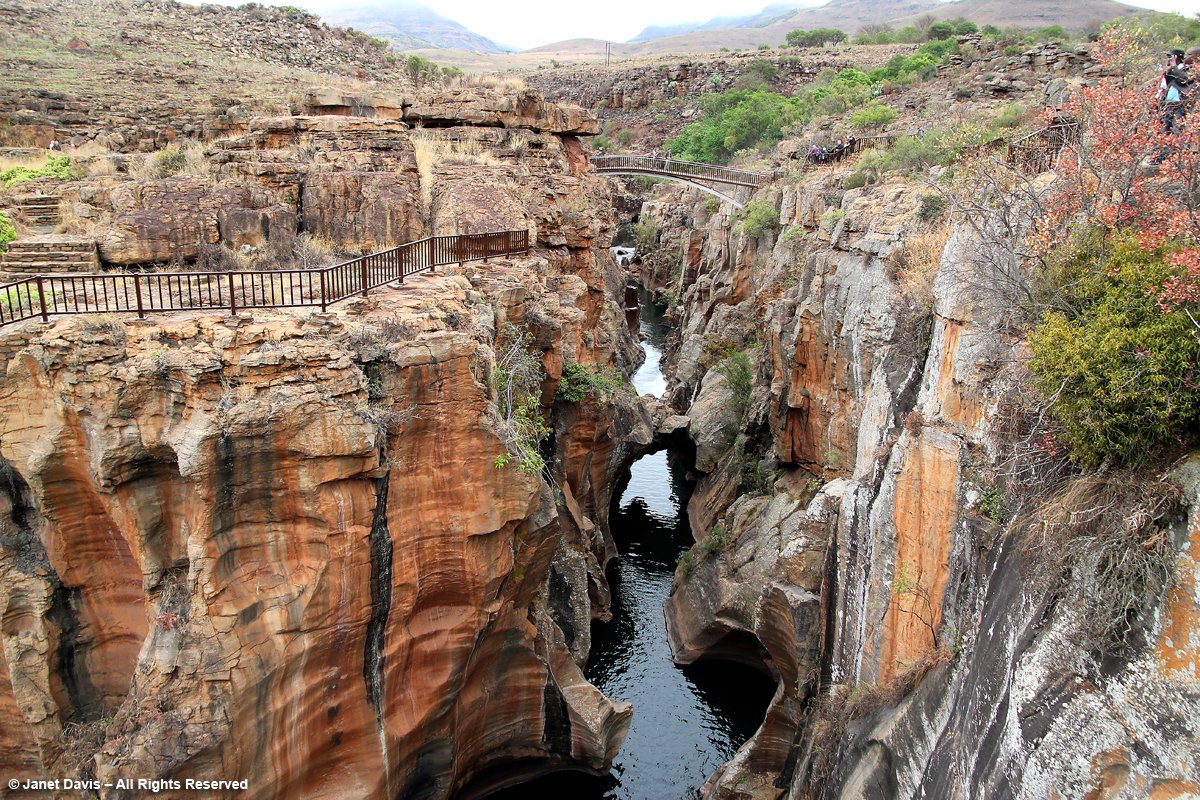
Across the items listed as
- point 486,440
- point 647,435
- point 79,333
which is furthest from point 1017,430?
point 647,435

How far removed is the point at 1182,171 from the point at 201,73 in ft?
104

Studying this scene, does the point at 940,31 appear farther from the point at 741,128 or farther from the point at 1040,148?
the point at 1040,148

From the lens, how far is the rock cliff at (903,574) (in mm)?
6781

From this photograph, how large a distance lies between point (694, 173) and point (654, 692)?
1140 inches

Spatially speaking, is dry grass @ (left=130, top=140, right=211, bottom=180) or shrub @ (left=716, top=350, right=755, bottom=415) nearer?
dry grass @ (left=130, top=140, right=211, bottom=180)

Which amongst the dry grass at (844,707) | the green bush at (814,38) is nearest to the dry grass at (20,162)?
the dry grass at (844,707)

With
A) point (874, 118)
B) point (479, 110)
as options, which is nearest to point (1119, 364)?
point (479, 110)

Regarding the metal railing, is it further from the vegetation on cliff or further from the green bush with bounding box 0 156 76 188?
the green bush with bounding box 0 156 76 188

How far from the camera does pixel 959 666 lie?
908 centimetres

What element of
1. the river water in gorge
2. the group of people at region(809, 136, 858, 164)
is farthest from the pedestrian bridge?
the river water in gorge

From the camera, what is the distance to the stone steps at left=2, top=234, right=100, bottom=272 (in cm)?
1280

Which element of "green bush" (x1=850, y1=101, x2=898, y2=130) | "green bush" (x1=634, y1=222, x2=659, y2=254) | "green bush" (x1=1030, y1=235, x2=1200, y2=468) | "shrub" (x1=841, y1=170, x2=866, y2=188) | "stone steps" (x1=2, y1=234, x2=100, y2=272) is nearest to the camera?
"green bush" (x1=1030, y1=235, x2=1200, y2=468)

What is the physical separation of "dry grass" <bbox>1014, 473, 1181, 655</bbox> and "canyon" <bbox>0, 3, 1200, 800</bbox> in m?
0.05

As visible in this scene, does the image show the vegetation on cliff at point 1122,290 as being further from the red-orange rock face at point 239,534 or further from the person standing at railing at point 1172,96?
the red-orange rock face at point 239,534
